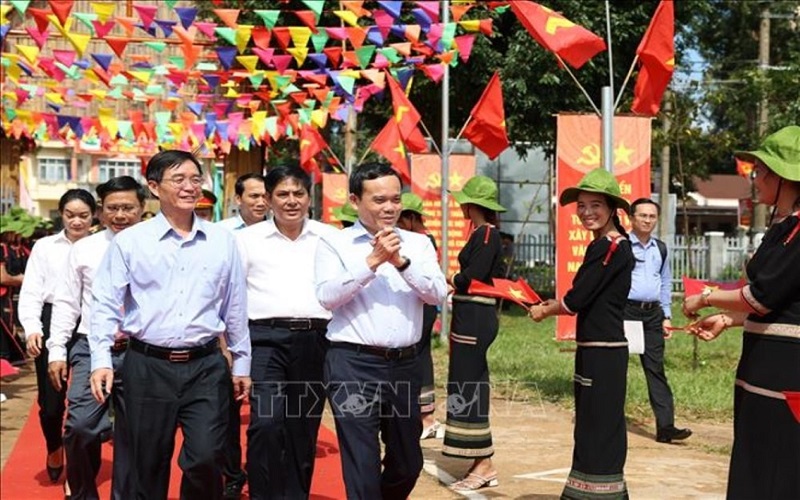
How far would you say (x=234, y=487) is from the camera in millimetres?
6582

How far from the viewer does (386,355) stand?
4.89m

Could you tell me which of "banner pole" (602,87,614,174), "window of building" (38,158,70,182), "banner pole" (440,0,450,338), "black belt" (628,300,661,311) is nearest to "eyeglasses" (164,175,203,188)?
"black belt" (628,300,661,311)

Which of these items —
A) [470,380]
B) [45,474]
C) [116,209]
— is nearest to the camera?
[116,209]

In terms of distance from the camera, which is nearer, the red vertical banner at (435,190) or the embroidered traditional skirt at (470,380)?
the embroidered traditional skirt at (470,380)

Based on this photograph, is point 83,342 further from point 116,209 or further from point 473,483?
point 473,483

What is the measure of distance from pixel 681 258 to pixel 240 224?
2081 centimetres

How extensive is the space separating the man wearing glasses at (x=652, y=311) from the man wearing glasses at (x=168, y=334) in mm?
4201

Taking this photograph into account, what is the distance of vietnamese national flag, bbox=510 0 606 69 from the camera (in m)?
10.0

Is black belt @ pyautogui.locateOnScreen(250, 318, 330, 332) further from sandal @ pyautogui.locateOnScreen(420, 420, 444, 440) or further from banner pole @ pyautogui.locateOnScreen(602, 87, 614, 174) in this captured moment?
banner pole @ pyautogui.locateOnScreen(602, 87, 614, 174)

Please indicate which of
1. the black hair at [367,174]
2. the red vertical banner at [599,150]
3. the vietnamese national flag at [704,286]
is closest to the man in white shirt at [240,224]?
→ the black hair at [367,174]

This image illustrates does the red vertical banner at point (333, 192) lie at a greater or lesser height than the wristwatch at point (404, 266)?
greater

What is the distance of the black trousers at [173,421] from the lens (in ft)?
15.4

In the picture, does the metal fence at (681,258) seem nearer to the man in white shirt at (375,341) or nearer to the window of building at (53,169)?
the man in white shirt at (375,341)

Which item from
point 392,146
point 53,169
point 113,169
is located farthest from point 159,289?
point 53,169
